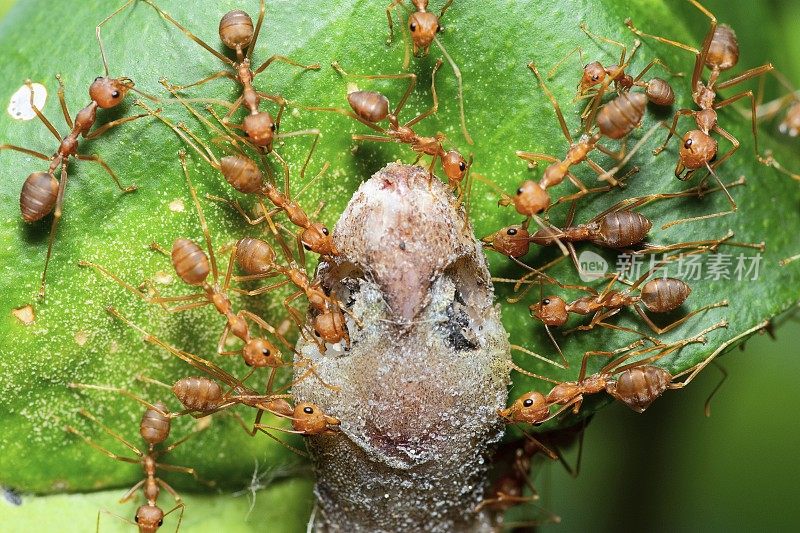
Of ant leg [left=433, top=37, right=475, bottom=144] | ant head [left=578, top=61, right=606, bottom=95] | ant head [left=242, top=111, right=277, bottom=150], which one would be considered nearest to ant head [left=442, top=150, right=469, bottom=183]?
ant leg [left=433, top=37, right=475, bottom=144]

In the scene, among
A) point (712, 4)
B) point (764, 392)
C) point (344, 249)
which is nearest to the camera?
point (344, 249)

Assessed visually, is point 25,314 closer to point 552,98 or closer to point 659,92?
point 552,98

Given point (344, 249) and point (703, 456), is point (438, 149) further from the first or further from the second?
point (703, 456)

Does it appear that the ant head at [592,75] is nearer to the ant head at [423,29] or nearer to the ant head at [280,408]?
the ant head at [423,29]

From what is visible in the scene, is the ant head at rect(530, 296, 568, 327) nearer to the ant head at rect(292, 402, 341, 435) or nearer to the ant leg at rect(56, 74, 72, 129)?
the ant head at rect(292, 402, 341, 435)

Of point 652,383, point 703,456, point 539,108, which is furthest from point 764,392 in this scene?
point 539,108

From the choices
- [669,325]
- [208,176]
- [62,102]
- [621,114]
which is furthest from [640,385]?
[62,102]
